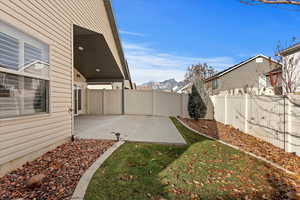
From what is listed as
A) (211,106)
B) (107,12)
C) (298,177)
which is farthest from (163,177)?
(211,106)

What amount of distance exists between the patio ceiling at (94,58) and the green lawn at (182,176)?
16.8ft

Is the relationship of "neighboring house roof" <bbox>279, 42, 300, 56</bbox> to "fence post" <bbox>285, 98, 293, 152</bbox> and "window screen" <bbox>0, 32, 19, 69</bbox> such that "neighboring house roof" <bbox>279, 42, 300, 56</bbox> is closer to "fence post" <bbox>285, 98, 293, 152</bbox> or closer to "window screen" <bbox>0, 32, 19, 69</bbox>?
"fence post" <bbox>285, 98, 293, 152</bbox>

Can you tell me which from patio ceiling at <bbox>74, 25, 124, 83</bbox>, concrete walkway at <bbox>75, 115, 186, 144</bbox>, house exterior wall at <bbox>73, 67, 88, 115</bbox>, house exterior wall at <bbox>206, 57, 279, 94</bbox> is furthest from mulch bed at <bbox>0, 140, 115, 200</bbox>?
house exterior wall at <bbox>206, 57, 279, 94</bbox>

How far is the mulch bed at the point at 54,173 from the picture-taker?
2.53 metres

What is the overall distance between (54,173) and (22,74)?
215cm

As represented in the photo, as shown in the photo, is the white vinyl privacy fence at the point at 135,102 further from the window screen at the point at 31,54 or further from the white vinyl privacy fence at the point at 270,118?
the window screen at the point at 31,54

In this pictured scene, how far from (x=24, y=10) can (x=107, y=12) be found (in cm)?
596

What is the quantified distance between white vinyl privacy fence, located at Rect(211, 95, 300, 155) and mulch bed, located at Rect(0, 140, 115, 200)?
535 centimetres

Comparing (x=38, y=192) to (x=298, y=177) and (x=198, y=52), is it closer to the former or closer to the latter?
(x=298, y=177)

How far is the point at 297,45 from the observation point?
1066 centimetres

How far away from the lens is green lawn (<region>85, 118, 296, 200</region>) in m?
2.65

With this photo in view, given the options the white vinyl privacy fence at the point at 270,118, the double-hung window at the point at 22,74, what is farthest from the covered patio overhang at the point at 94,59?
the white vinyl privacy fence at the point at 270,118

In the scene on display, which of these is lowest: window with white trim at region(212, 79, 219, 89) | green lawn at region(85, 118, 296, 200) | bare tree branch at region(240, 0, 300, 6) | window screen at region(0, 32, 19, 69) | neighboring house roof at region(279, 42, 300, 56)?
green lawn at region(85, 118, 296, 200)

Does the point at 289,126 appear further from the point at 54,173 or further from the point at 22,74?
the point at 22,74
